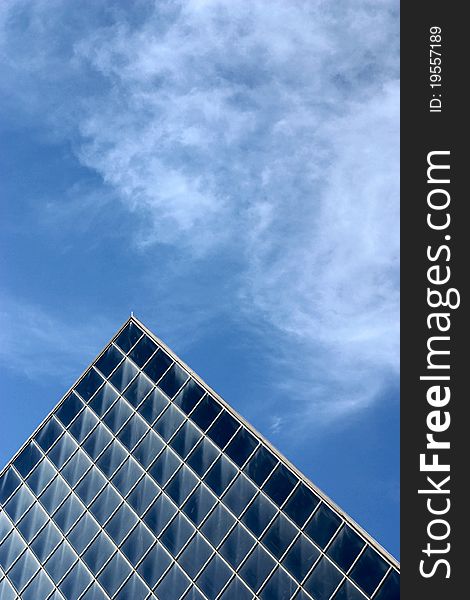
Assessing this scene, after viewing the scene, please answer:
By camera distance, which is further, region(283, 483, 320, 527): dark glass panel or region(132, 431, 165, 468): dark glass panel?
region(132, 431, 165, 468): dark glass panel

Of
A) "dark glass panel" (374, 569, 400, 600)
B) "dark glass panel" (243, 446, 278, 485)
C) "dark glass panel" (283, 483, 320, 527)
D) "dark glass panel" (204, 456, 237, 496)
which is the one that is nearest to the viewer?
"dark glass panel" (374, 569, 400, 600)

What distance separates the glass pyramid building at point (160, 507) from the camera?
42312mm

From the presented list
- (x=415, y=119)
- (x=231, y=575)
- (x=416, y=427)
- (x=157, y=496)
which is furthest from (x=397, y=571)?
(x=415, y=119)

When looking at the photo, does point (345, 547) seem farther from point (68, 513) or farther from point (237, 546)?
point (68, 513)

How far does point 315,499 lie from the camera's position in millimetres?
44156

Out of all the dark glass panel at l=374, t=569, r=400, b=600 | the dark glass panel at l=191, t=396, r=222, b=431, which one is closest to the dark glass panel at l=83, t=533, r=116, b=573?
the dark glass panel at l=191, t=396, r=222, b=431

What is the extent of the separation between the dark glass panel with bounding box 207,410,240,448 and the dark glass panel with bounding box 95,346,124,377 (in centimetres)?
975

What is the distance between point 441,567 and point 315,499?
20306mm

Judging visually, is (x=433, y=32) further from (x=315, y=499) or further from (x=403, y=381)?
Result: (x=315, y=499)

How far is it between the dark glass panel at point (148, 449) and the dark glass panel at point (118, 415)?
2.39 m

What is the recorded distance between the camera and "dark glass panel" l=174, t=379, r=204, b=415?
50250 millimetres

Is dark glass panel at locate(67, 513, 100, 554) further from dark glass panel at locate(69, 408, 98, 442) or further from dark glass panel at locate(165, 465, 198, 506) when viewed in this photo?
dark glass panel at locate(69, 408, 98, 442)

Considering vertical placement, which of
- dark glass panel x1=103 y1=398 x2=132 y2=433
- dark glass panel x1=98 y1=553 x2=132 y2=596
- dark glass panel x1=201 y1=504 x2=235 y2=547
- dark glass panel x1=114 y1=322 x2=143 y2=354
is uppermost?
dark glass panel x1=114 y1=322 x2=143 y2=354

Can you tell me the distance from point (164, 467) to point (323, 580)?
1228cm
